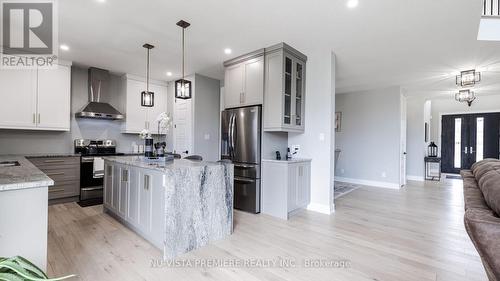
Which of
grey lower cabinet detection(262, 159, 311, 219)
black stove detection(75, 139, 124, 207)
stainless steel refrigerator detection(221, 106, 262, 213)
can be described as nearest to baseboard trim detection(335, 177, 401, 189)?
grey lower cabinet detection(262, 159, 311, 219)

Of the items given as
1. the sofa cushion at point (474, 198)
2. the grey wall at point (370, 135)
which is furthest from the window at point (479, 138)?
the sofa cushion at point (474, 198)

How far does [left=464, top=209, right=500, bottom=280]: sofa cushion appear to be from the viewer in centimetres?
73

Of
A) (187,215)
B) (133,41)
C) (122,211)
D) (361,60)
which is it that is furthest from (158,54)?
(361,60)

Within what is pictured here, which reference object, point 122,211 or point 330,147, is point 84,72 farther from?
point 330,147

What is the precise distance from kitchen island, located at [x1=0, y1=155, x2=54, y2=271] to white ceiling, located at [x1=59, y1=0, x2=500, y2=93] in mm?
2131

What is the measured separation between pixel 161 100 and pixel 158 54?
196 cm

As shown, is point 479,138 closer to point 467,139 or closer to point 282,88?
point 467,139

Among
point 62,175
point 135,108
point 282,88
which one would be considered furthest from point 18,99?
point 282,88

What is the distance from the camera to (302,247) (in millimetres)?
2646

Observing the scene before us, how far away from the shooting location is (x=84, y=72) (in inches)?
199

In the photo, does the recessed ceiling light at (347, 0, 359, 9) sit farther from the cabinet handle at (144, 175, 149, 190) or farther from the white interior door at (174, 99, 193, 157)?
the white interior door at (174, 99, 193, 157)

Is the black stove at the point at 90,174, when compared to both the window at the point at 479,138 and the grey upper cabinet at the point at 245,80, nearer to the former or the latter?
the grey upper cabinet at the point at 245,80

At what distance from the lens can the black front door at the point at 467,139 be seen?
7.64m

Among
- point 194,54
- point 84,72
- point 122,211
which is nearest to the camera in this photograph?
point 122,211
